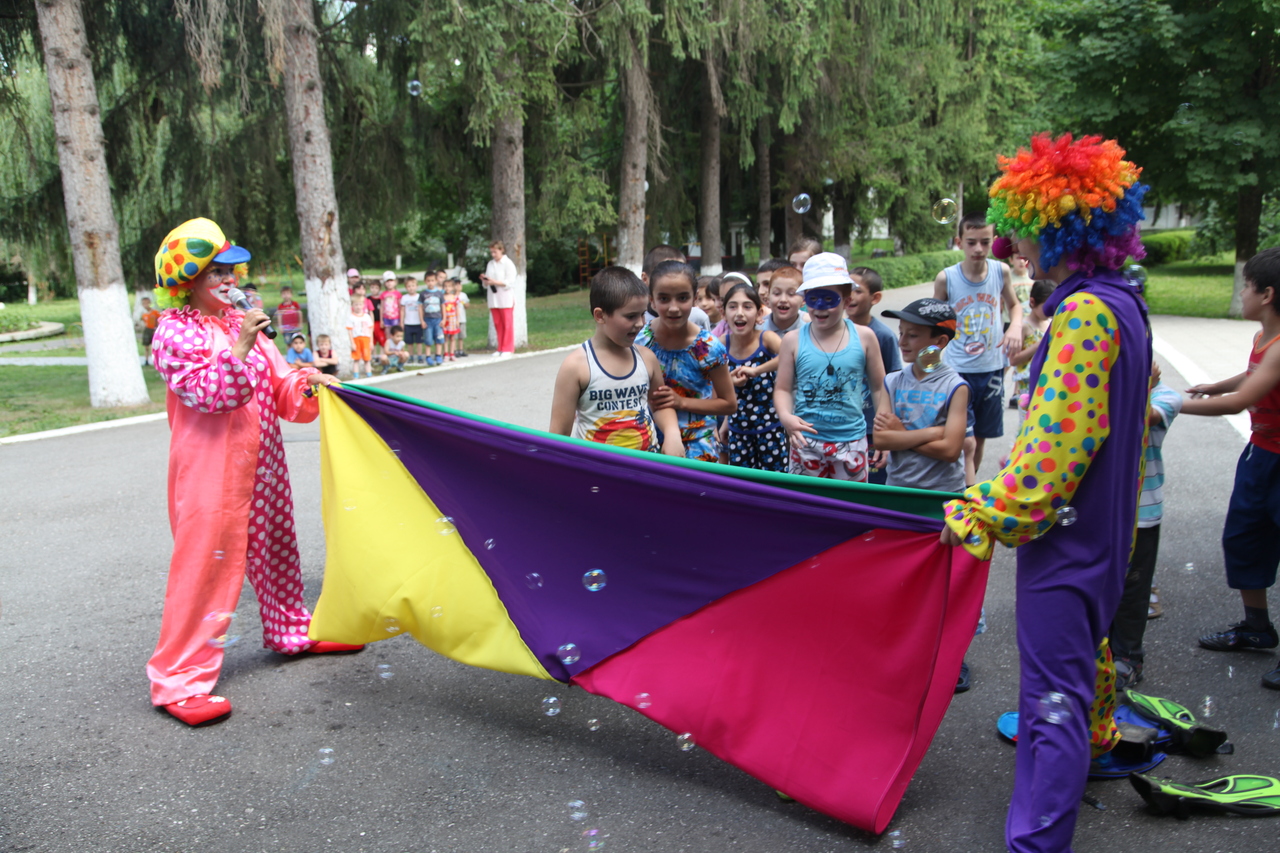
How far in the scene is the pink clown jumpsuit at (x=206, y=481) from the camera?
3.76 meters

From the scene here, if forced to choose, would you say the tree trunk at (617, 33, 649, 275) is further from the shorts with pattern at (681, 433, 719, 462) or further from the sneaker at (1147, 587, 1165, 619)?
the sneaker at (1147, 587, 1165, 619)

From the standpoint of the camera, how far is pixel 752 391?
5082 mm

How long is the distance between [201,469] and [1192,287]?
28.7 meters

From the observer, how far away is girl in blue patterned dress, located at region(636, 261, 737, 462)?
4.38m

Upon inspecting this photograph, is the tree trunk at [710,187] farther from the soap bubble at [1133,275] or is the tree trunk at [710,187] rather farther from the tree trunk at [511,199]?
the soap bubble at [1133,275]

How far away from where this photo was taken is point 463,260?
3681cm

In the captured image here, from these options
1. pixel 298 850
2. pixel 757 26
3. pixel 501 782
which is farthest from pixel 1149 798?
pixel 757 26

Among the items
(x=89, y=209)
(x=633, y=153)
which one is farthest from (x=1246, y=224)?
(x=89, y=209)

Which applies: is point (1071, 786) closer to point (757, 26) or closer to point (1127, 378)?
point (1127, 378)

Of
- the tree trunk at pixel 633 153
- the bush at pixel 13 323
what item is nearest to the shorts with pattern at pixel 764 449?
the tree trunk at pixel 633 153

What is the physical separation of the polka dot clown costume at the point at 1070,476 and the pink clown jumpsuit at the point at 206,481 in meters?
2.80

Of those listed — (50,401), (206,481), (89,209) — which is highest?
(89,209)

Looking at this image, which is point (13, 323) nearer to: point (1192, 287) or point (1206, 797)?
point (1206, 797)

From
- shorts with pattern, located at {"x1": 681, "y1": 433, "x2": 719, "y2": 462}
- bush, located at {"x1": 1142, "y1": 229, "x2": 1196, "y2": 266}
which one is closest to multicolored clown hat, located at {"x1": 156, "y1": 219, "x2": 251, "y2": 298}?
→ shorts with pattern, located at {"x1": 681, "y1": 433, "x2": 719, "y2": 462}
